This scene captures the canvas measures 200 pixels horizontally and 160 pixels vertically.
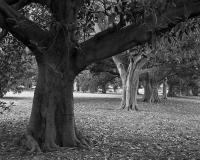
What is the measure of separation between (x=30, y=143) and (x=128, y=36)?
10.9 feet

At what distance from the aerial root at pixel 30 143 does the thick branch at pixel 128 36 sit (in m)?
2.22

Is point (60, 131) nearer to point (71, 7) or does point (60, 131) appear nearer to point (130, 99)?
point (71, 7)

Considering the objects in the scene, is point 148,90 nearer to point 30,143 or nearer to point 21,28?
point 30,143

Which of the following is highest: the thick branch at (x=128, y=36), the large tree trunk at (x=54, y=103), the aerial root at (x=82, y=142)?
the thick branch at (x=128, y=36)

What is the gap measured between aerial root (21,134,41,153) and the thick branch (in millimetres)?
2218

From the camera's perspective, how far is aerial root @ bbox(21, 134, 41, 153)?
7797 millimetres

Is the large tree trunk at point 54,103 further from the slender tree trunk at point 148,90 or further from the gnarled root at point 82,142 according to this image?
the slender tree trunk at point 148,90

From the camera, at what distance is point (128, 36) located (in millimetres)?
7379

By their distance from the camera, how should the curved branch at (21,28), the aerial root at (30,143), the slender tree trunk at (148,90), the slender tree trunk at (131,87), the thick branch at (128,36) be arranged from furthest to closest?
the slender tree trunk at (148,90) → the slender tree trunk at (131,87) → the aerial root at (30,143) → the curved branch at (21,28) → the thick branch at (128,36)

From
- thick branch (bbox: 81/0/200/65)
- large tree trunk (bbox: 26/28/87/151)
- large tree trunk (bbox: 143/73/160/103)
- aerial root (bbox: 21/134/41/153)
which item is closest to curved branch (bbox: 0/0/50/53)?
large tree trunk (bbox: 26/28/87/151)

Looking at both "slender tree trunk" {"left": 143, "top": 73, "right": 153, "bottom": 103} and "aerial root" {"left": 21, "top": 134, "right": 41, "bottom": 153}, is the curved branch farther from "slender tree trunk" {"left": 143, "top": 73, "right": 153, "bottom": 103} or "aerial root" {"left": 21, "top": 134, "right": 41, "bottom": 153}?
"slender tree trunk" {"left": 143, "top": 73, "right": 153, "bottom": 103}

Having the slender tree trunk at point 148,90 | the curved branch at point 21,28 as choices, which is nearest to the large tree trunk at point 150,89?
the slender tree trunk at point 148,90

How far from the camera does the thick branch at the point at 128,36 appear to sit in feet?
22.0

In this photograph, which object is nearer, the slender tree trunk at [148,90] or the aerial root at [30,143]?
the aerial root at [30,143]
